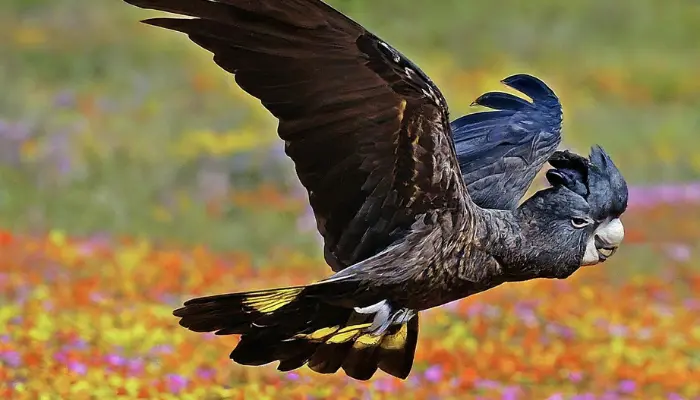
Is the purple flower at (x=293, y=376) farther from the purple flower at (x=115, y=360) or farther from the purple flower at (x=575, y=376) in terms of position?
the purple flower at (x=575, y=376)

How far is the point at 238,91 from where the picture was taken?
18453 millimetres

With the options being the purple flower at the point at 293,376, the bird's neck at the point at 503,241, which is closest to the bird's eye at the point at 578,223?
the bird's neck at the point at 503,241

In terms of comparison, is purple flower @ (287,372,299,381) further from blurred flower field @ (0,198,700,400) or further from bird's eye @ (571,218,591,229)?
bird's eye @ (571,218,591,229)

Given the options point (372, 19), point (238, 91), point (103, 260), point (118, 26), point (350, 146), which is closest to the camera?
point (350, 146)

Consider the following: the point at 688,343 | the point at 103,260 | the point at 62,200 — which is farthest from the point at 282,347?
the point at 62,200

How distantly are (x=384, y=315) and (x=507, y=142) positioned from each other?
4.29 ft

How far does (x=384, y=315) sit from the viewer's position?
4.49 meters

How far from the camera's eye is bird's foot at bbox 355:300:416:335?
443 centimetres

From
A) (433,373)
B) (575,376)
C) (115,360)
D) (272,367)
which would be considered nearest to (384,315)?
(272,367)

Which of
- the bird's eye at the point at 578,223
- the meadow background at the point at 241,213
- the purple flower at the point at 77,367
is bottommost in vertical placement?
the bird's eye at the point at 578,223

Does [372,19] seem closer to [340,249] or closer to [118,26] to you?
[118,26]

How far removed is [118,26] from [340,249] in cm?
1843

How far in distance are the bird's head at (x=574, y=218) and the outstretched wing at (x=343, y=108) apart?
0.40 metres

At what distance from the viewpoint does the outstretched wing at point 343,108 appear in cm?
381
